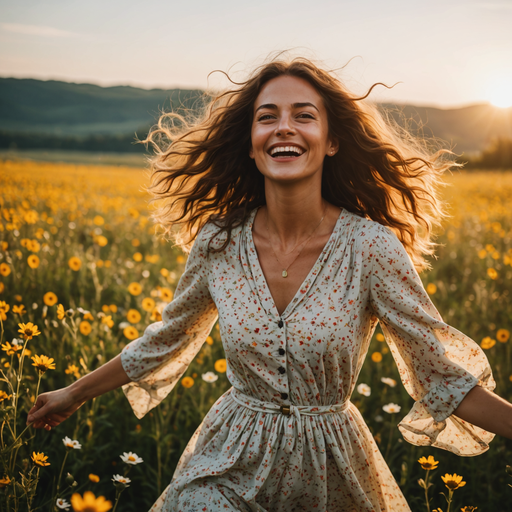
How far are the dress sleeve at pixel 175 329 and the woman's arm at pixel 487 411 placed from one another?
101cm

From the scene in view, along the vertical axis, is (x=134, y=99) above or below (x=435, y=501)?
above

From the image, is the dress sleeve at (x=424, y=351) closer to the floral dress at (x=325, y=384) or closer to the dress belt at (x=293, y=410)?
the floral dress at (x=325, y=384)

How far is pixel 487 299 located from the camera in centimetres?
389

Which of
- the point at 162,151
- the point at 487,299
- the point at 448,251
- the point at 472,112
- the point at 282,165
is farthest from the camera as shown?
the point at 472,112

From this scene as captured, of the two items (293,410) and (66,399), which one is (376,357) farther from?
(66,399)

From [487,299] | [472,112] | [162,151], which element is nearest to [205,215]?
[162,151]

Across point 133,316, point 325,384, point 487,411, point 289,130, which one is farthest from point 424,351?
point 133,316

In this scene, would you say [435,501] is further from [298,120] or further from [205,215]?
[298,120]

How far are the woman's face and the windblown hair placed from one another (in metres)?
0.07

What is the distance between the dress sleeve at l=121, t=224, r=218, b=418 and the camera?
1883 millimetres

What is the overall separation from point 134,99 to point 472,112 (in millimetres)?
94620

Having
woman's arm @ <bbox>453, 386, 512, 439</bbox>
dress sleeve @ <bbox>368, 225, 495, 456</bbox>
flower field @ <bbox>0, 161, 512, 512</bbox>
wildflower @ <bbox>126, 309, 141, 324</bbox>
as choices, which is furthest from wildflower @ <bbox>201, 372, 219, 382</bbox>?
woman's arm @ <bbox>453, 386, 512, 439</bbox>

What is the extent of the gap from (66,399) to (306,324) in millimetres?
944

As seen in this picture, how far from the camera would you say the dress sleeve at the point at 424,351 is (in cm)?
150
